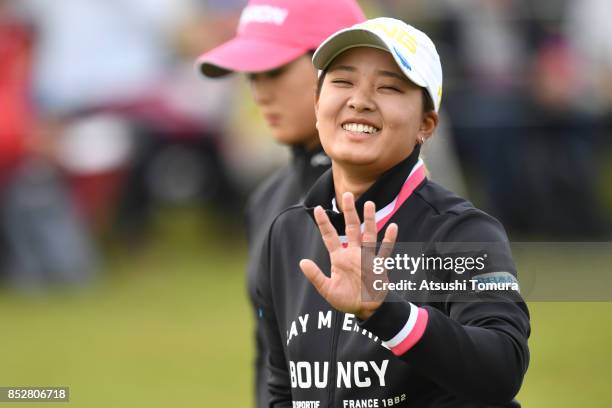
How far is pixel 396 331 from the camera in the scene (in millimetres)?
2549

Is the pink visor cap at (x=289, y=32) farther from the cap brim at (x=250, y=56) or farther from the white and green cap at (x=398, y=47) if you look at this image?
the white and green cap at (x=398, y=47)

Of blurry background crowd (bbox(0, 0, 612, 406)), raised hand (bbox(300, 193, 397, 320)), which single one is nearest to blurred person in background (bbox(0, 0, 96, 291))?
blurry background crowd (bbox(0, 0, 612, 406))

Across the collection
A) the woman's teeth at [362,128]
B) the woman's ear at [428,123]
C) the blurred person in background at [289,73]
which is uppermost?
the blurred person in background at [289,73]

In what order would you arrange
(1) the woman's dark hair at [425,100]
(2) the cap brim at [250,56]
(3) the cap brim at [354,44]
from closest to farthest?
(3) the cap brim at [354,44] → (1) the woman's dark hair at [425,100] → (2) the cap brim at [250,56]

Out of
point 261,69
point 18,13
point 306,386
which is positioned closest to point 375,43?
point 306,386

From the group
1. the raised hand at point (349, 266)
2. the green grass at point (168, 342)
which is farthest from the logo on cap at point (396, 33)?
the green grass at point (168, 342)

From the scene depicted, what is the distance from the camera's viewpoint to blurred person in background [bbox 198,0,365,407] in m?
4.05

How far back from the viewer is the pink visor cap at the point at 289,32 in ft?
13.3

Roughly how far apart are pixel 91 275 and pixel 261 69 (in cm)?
637

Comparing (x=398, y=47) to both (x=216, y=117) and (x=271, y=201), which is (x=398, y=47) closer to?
(x=271, y=201)

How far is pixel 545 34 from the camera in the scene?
1186 centimetres

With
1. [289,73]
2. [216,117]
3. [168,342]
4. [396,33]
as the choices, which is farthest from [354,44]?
[216,117]

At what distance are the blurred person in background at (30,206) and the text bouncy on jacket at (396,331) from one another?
22.1 feet

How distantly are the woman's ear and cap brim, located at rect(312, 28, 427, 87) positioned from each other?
0.40 ft
